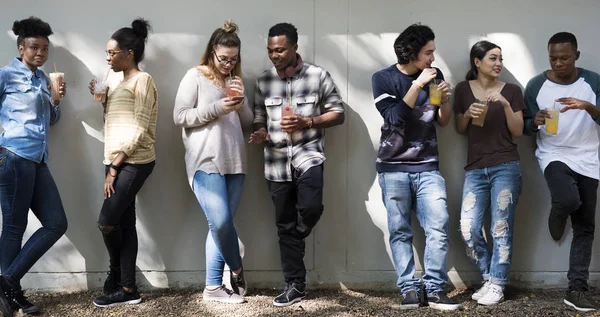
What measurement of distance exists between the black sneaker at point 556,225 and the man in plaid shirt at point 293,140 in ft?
5.51

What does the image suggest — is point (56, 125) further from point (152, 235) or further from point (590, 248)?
point (590, 248)

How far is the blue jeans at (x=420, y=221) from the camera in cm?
474

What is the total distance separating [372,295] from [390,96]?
150 cm

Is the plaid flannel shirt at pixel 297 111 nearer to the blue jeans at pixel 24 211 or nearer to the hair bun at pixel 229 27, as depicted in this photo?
the hair bun at pixel 229 27

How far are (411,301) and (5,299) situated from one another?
2729 mm

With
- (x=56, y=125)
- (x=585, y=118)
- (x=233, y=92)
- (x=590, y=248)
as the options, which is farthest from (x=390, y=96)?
(x=56, y=125)

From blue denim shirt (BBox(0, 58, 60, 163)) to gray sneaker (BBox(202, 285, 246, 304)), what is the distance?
1.50m

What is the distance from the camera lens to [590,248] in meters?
4.89

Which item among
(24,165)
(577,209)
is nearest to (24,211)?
(24,165)

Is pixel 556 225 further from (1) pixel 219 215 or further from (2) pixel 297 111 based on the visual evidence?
(1) pixel 219 215

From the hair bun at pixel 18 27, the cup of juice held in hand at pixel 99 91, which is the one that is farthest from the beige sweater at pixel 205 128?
the hair bun at pixel 18 27

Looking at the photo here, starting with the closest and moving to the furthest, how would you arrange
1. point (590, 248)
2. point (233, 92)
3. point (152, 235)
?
point (233, 92)
point (590, 248)
point (152, 235)

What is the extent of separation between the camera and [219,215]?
4.66m

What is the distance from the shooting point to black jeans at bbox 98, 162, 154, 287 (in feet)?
15.3
